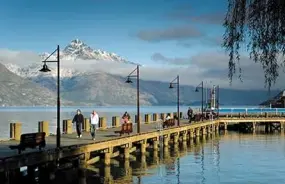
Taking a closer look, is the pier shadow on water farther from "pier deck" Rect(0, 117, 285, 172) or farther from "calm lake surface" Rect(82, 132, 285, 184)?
"pier deck" Rect(0, 117, 285, 172)

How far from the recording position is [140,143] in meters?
42.3

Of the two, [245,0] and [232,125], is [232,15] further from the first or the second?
[232,125]

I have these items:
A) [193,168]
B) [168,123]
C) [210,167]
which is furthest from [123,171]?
[168,123]

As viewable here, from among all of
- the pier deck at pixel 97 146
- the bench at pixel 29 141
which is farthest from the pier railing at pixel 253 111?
the bench at pixel 29 141

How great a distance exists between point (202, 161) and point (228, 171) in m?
6.09

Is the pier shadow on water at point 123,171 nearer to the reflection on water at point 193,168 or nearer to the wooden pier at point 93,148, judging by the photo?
the reflection on water at point 193,168

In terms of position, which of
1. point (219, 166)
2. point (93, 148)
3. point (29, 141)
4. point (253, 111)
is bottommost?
point (219, 166)

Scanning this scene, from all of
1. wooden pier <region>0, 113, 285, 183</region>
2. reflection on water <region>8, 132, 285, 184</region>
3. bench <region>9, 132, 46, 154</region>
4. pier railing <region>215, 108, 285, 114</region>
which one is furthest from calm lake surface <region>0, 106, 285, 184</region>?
pier railing <region>215, 108, 285, 114</region>

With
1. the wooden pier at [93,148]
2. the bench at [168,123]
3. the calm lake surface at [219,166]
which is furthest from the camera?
the bench at [168,123]

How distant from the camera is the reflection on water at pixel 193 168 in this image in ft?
98.7

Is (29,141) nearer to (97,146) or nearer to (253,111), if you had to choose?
(97,146)

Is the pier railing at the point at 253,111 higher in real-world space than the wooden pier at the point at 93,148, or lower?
higher

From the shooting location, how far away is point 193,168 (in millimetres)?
36281

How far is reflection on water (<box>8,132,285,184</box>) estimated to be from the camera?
30094 mm
